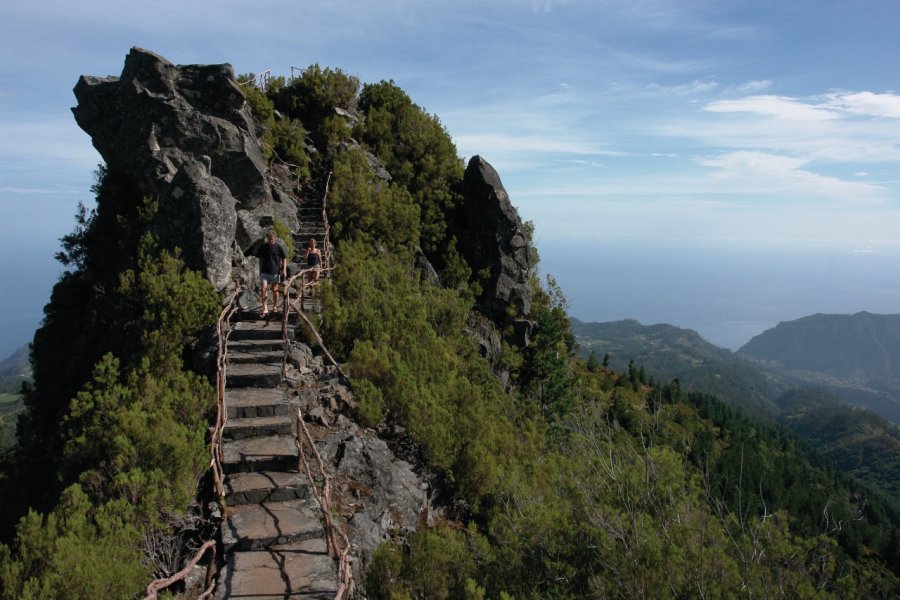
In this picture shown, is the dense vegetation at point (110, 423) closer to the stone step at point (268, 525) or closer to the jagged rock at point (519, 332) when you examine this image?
the stone step at point (268, 525)

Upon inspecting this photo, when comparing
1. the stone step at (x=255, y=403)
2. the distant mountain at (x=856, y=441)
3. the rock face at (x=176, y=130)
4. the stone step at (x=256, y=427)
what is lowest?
the distant mountain at (x=856, y=441)

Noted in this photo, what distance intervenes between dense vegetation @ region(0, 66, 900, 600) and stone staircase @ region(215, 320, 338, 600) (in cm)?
63

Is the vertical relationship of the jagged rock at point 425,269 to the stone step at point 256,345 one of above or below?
above

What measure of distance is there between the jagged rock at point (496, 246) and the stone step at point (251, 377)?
12.8 metres

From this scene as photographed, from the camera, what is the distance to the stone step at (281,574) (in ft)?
17.9

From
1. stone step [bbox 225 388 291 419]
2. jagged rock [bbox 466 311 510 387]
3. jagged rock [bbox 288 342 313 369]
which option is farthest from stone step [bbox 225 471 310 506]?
jagged rock [bbox 466 311 510 387]

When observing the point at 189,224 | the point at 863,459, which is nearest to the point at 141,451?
the point at 189,224

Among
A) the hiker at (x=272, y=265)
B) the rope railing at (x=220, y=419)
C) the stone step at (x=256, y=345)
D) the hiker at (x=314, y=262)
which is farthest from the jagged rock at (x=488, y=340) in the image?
the rope railing at (x=220, y=419)

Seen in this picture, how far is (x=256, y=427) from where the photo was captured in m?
8.16

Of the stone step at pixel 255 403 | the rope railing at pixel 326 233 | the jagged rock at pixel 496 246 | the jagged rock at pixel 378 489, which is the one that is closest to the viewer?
the jagged rock at pixel 378 489

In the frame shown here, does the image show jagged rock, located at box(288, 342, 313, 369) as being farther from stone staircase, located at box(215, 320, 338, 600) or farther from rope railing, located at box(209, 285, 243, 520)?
rope railing, located at box(209, 285, 243, 520)

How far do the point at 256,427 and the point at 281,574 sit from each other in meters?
2.82

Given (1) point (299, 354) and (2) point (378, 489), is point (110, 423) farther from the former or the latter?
(2) point (378, 489)

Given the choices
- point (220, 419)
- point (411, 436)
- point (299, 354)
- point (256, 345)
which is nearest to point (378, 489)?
point (411, 436)
